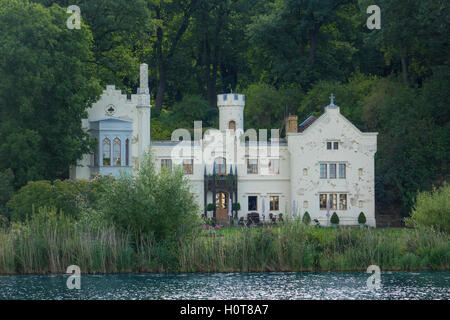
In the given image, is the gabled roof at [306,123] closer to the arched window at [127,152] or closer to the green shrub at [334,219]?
the green shrub at [334,219]

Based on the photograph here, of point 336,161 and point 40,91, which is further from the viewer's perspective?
point 336,161

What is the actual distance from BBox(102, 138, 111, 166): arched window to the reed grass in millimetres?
16139

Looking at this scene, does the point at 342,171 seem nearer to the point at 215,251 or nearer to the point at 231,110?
the point at 231,110

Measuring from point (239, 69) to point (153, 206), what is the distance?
38.9 m

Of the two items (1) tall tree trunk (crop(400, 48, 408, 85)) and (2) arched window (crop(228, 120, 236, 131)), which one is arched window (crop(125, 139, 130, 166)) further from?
(1) tall tree trunk (crop(400, 48, 408, 85))

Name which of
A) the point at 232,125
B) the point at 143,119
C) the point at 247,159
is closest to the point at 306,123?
the point at 232,125

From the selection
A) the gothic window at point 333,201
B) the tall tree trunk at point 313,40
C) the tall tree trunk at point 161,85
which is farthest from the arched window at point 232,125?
the tall tree trunk at point 161,85

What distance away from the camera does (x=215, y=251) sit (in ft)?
114

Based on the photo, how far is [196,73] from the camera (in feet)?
238

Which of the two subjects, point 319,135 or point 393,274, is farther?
Answer: point 319,135

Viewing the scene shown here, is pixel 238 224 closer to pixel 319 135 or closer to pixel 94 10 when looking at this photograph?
pixel 319 135

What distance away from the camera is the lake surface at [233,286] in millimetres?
30266

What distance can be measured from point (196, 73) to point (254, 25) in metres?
10.6

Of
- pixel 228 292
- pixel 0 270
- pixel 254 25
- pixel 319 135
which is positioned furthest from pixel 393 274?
pixel 254 25
